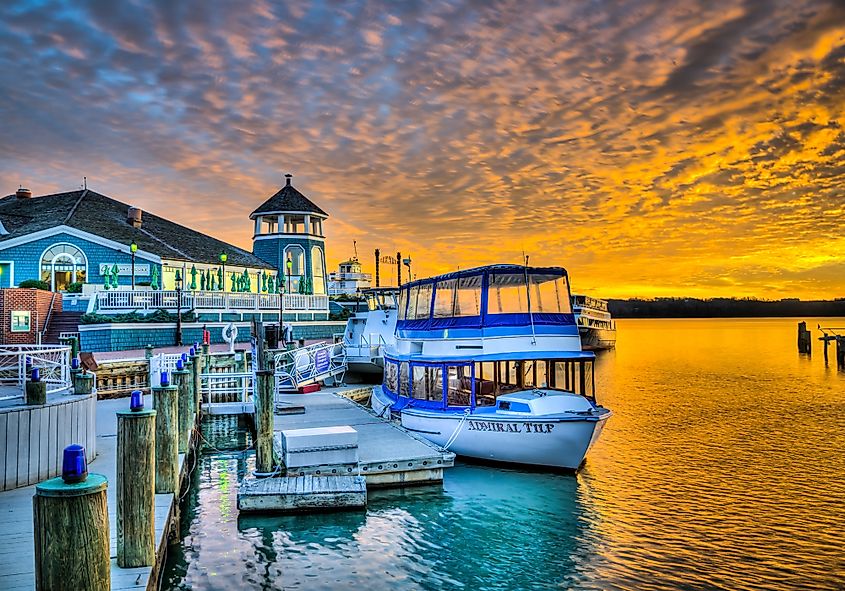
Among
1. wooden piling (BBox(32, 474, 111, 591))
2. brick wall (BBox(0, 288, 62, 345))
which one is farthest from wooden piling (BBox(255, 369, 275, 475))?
brick wall (BBox(0, 288, 62, 345))

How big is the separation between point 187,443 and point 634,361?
224 feet

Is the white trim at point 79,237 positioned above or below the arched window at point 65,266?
above

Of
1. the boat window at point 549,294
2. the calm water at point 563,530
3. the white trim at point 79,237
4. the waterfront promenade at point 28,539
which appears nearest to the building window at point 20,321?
the white trim at point 79,237

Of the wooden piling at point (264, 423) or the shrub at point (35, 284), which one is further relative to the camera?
the shrub at point (35, 284)

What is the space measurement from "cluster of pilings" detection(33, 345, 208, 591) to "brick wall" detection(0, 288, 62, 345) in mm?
17987

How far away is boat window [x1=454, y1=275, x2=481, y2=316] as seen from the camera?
20.3 m

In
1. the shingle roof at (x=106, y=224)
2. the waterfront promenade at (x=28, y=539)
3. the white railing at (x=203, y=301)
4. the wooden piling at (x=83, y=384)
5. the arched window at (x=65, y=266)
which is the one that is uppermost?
the shingle roof at (x=106, y=224)

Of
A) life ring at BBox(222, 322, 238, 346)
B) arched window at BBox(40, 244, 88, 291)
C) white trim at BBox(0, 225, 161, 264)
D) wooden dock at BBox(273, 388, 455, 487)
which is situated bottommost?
wooden dock at BBox(273, 388, 455, 487)

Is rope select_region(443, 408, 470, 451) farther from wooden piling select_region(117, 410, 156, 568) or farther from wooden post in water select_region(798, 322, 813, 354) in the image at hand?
wooden post in water select_region(798, 322, 813, 354)

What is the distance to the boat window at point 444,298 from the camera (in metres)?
21.0

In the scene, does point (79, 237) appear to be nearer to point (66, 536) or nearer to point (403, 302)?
point (403, 302)

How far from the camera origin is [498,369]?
22.0 m

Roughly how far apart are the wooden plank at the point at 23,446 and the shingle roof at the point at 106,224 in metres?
29.7

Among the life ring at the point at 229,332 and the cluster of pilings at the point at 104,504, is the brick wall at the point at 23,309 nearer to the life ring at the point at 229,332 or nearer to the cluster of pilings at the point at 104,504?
the life ring at the point at 229,332
